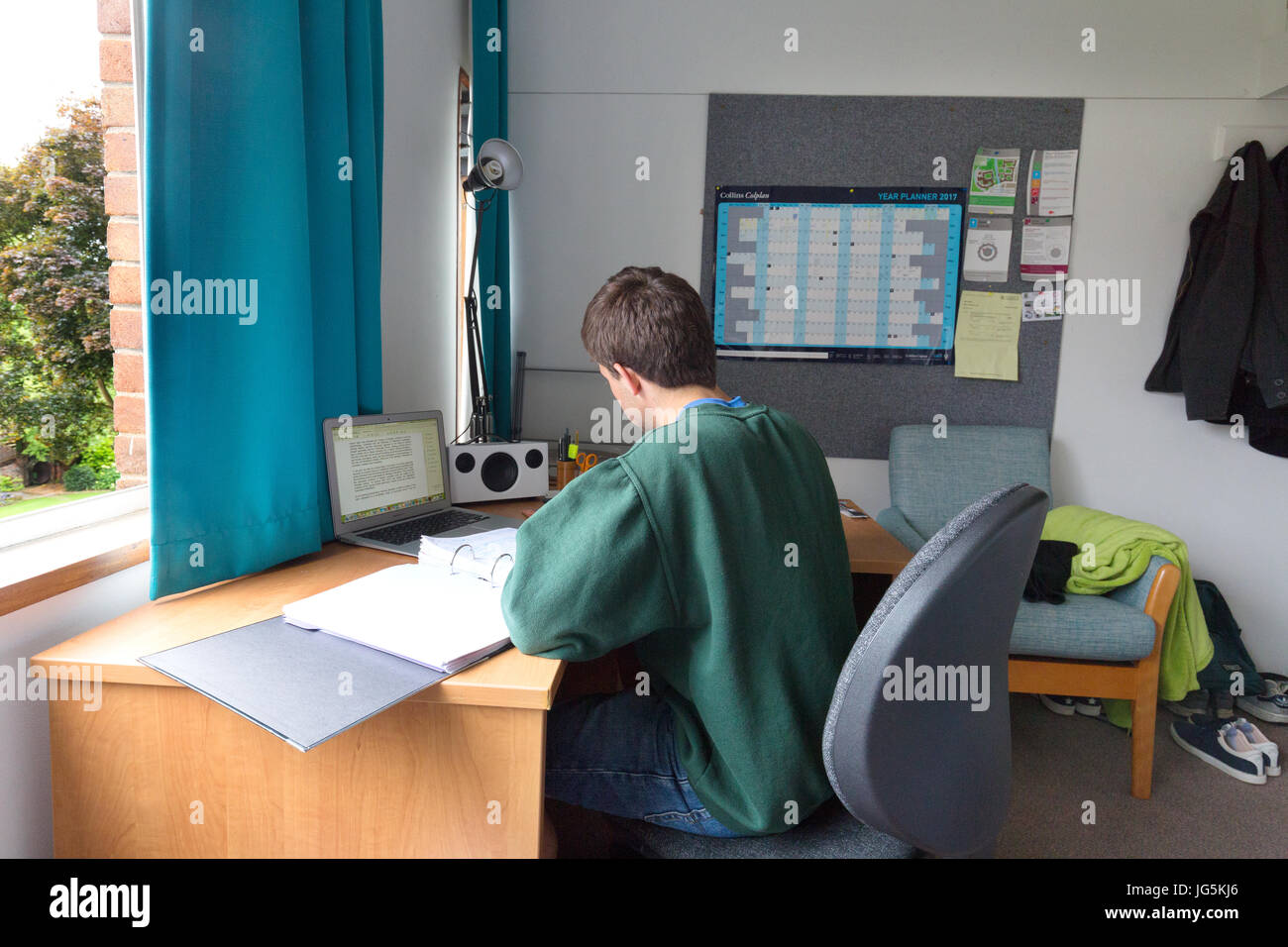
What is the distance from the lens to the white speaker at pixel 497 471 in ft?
6.21

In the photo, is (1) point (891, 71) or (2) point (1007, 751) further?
(1) point (891, 71)

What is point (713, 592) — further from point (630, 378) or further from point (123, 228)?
point (123, 228)

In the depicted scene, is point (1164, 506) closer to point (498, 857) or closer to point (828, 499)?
point (828, 499)

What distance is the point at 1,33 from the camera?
0.95 m

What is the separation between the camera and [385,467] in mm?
1625

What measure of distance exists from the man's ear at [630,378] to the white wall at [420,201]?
0.81 meters

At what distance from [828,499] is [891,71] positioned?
2.04 meters

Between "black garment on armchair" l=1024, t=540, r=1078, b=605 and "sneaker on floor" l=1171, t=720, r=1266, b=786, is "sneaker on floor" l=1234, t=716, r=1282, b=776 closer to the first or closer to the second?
"sneaker on floor" l=1171, t=720, r=1266, b=786

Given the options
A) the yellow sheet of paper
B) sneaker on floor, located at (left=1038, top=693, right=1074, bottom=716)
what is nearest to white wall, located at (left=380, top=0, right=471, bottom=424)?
the yellow sheet of paper

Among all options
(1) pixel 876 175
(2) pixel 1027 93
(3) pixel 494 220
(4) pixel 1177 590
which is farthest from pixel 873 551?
(2) pixel 1027 93

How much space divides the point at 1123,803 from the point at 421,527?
5.97 ft

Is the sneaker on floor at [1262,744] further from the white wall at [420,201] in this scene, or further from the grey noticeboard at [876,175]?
the white wall at [420,201]

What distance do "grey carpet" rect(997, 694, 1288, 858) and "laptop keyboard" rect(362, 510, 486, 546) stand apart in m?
1.39
